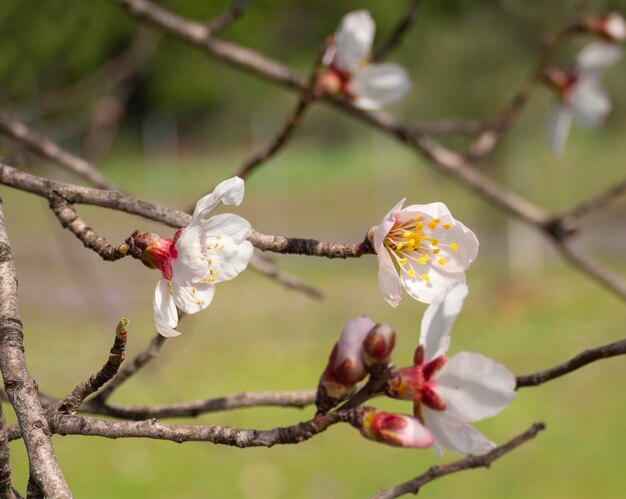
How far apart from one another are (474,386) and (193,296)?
0.19 meters

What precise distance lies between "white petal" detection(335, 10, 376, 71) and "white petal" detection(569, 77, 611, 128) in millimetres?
548

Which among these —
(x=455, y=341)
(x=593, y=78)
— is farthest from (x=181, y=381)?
(x=593, y=78)

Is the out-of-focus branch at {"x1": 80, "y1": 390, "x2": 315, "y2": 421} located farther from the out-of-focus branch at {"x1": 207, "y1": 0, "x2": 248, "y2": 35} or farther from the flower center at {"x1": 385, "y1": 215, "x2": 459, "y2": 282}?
the out-of-focus branch at {"x1": 207, "y1": 0, "x2": 248, "y2": 35}

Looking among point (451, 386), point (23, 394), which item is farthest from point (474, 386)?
point (23, 394)

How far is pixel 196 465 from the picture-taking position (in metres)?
3.50

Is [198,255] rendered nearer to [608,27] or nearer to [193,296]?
[193,296]

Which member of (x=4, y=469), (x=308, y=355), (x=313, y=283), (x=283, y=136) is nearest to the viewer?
(x=4, y=469)

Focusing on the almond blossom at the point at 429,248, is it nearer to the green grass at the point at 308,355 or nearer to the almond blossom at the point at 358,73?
the almond blossom at the point at 358,73

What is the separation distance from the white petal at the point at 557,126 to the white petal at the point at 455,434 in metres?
1.00

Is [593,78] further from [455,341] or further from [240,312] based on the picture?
[240,312]

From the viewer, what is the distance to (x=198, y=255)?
1.70 ft

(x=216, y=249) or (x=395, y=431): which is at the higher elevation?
(x=216, y=249)

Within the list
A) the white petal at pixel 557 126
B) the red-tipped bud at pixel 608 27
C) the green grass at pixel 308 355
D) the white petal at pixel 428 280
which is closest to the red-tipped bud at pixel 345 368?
the white petal at pixel 428 280

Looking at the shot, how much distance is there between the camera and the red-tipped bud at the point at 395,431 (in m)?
0.41
